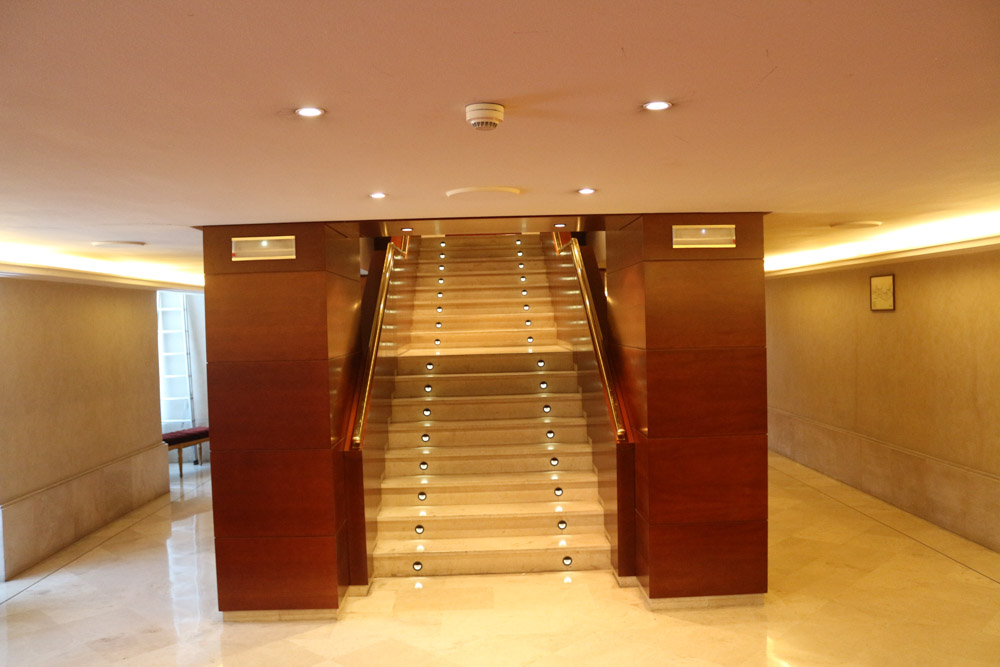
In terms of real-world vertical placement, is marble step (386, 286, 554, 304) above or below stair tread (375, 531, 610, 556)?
above

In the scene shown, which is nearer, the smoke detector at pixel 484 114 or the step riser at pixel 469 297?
the smoke detector at pixel 484 114

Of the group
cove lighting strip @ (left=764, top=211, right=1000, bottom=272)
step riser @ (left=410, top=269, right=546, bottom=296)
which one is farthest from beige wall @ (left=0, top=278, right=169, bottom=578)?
cove lighting strip @ (left=764, top=211, right=1000, bottom=272)

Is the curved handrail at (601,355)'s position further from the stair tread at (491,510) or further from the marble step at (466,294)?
the marble step at (466,294)

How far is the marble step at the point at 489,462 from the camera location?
720 cm

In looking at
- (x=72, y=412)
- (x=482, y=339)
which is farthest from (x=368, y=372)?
(x=72, y=412)

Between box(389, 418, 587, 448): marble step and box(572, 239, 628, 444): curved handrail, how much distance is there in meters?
1.13

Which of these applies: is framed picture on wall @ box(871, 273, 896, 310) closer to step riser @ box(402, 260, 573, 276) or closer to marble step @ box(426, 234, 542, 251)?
step riser @ box(402, 260, 573, 276)

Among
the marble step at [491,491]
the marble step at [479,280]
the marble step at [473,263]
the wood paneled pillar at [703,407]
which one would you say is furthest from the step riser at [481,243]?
the wood paneled pillar at [703,407]

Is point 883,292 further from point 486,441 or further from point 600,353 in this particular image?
point 486,441

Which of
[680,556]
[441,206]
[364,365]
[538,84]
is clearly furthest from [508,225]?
[538,84]

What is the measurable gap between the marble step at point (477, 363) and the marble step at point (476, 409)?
2.48 ft

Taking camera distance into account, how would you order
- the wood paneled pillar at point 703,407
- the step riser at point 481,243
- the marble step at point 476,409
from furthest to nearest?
the step riser at point 481,243 < the marble step at point 476,409 < the wood paneled pillar at point 703,407

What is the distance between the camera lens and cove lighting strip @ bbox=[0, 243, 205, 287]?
6414 mm

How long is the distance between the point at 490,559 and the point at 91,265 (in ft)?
18.1
